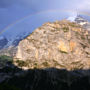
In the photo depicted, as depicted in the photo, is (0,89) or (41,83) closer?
(0,89)

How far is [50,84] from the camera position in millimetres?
171750

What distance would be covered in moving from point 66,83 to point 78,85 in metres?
11.0

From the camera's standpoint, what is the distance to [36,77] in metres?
180

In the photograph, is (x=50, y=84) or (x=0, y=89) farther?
(x=50, y=84)

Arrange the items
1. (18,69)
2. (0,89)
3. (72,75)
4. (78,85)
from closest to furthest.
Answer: (0,89)
(78,85)
(72,75)
(18,69)

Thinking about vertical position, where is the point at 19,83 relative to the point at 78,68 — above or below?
below

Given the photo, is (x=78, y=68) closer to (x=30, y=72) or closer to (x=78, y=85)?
(x=78, y=85)

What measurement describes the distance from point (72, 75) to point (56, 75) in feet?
50.8

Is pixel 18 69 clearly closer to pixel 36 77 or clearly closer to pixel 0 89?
pixel 36 77

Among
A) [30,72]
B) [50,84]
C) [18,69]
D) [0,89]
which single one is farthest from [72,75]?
[0,89]

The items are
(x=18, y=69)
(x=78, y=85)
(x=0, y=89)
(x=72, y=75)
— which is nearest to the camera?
(x=0, y=89)

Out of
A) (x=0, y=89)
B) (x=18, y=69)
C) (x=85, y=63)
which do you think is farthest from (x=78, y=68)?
(x=0, y=89)

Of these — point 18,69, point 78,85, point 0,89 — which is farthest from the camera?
point 18,69

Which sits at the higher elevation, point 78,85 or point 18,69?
point 18,69
